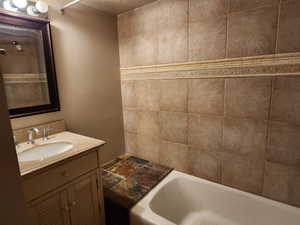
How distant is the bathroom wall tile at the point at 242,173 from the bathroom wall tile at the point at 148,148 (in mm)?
796

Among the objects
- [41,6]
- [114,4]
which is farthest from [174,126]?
[41,6]

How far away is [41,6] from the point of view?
1.50 metres

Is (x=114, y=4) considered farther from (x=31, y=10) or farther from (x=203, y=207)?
(x=203, y=207)

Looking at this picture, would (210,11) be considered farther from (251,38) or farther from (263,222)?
(263,222)

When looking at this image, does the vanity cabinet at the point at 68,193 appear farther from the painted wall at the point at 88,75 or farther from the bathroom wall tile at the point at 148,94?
the bathroom wall tile at the point at 148,94

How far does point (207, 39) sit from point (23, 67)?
161 centimetres

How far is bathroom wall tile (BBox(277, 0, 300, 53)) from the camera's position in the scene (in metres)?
1.28

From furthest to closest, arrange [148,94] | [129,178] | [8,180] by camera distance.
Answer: [148,94] < [129,178] < [8,180]

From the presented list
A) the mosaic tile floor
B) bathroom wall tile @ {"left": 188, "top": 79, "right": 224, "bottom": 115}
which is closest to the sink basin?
the mosaic tile floor

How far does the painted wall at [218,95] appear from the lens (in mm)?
1405

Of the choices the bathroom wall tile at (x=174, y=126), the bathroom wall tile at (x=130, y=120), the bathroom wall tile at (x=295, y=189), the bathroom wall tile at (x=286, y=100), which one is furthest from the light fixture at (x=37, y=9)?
the bathroom wall tile at (x=295, y=189)

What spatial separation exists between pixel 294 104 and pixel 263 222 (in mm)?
1050

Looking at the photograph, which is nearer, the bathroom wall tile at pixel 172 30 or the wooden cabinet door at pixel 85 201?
the wooden cabinet door at pixel 85 201

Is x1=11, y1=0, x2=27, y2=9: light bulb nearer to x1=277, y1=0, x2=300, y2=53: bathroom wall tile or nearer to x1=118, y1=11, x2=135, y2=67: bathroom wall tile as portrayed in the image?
x1=118, y1=11, x2=135, y2=67: bathroom wall tile
